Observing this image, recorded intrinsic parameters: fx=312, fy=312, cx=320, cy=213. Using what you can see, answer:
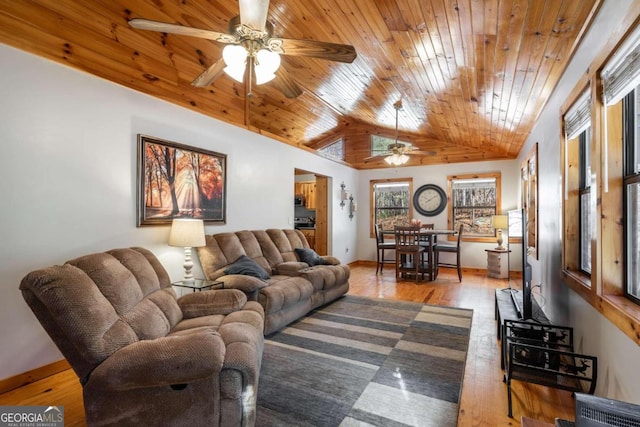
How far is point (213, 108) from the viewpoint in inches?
159

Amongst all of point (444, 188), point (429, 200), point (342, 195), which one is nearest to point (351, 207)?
point (342, 195)

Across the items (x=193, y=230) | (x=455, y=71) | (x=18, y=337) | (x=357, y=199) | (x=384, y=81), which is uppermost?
(x=384, y=81)

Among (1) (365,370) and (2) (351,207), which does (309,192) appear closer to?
(2) (351,207)

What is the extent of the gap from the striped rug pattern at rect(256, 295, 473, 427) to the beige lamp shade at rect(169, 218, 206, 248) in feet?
3.96

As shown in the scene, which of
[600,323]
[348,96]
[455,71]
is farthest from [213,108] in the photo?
[600,323]

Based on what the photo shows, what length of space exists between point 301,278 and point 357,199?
4501mm

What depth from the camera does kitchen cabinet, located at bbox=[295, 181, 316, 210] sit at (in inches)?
314

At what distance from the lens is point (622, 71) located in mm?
1549

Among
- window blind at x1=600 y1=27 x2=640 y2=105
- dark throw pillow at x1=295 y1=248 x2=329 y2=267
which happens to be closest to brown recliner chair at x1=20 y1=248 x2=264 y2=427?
window blind at x1=600 y1=27 x2=640 y2=105

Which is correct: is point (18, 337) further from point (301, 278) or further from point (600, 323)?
point (600, 323)

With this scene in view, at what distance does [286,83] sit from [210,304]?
1.89 meters

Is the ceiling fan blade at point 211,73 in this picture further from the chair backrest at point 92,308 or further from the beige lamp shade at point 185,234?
the chair backrest at point 92,308

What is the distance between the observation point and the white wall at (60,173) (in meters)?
2.26

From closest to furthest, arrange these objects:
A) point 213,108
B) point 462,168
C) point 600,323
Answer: point 600,323
point 213,108
point 462,168
